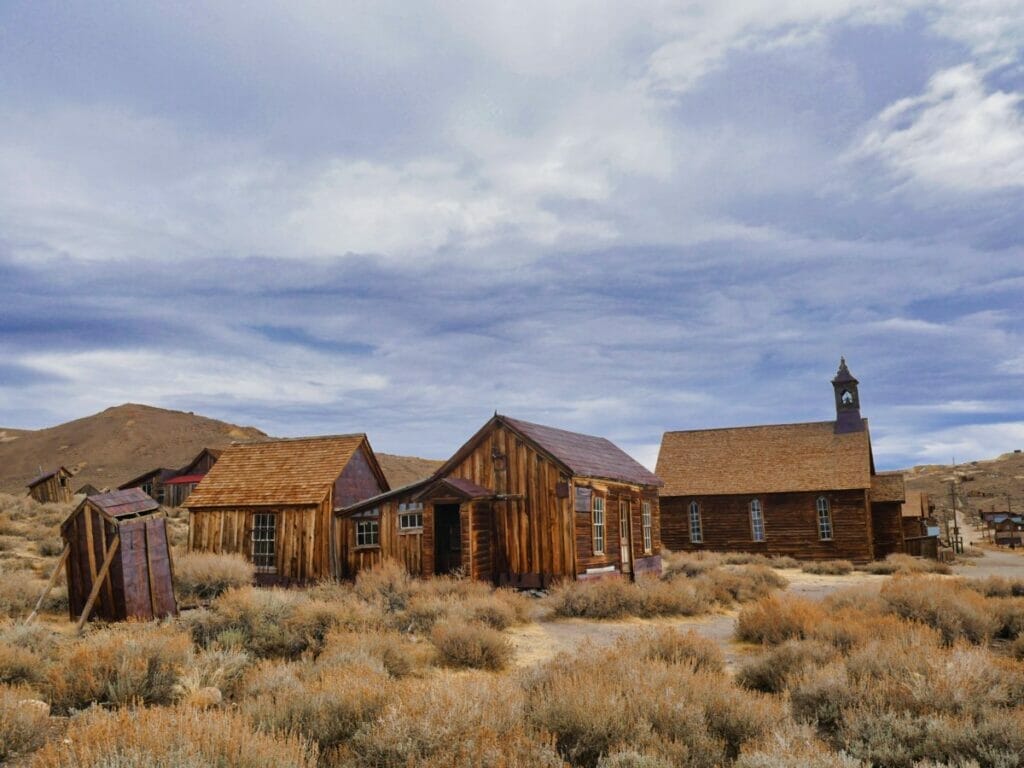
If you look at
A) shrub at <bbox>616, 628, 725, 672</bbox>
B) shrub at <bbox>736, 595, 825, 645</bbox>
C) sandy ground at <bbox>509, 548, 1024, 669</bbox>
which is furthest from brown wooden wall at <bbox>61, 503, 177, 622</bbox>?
shrub at <bbox>736, 595, 825, 645</bbox>

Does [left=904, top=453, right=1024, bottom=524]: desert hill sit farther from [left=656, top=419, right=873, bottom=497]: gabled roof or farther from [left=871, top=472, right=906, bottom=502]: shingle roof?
[left=656, top=419, right=873, bottom=497]: gabled roof

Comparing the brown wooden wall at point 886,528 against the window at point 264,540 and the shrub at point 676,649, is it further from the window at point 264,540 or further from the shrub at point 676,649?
Answer: the shrub at point 676,649

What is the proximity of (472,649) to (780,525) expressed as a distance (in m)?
25.2

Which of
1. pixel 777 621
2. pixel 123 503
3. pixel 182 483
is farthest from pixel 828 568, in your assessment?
pixel 182 483

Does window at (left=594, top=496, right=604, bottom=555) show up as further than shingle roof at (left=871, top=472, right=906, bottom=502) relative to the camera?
No

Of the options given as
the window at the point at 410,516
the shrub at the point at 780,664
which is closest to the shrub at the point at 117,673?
the shrub at the point at 780,664

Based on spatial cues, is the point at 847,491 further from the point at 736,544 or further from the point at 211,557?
the point at 211,557

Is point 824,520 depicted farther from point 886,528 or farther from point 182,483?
point 182,483

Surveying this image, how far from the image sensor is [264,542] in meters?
21.3

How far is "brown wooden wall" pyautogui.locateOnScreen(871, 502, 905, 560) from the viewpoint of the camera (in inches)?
1236

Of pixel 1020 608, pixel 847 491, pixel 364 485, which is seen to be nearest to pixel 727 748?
pixel 1020 608

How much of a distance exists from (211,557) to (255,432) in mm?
78129

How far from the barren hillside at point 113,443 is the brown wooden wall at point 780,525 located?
170 ft

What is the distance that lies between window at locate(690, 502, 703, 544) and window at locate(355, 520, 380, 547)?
17472 millimetres
